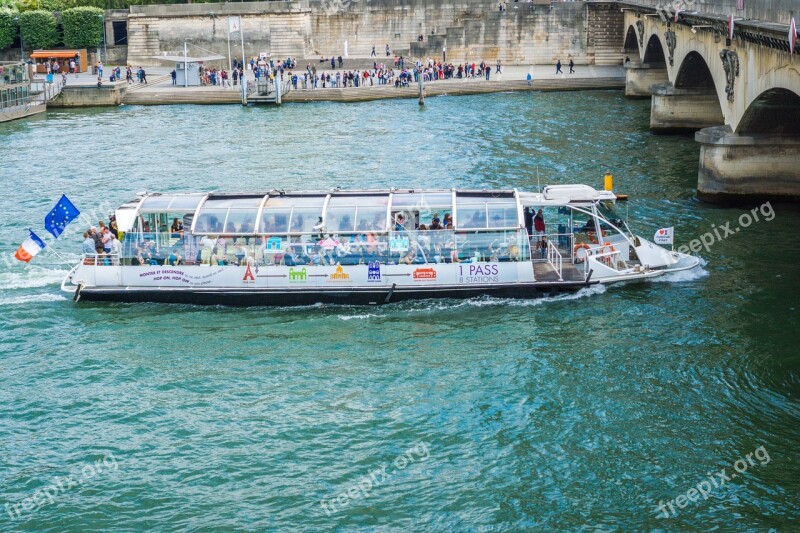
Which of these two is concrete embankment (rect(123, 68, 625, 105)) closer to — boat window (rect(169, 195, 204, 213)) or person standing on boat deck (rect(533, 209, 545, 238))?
boat window (rect(169, 195, 204, 213))

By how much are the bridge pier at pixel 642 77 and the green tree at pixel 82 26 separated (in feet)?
146

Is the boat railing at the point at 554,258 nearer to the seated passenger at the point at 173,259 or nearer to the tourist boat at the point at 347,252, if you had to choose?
the tourist boat at the point at 347,252

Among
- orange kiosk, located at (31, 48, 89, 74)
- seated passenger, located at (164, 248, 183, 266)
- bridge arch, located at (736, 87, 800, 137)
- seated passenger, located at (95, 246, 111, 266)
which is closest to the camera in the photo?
seated passenger, located at (164, 248, 183, 266)

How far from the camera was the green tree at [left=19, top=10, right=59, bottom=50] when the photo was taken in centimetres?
9575

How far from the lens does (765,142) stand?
1703 inches

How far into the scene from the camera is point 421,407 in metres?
25.8

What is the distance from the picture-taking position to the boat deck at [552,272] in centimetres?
3303

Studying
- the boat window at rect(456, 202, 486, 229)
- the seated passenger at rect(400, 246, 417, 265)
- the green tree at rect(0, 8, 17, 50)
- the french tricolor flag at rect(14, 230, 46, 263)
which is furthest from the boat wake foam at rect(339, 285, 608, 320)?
the green tree at rect(0, 8, 17, 50)

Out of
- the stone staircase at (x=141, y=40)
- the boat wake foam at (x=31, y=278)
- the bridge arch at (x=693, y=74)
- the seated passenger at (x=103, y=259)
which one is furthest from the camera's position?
the stone staircase at (x=141, y=40)

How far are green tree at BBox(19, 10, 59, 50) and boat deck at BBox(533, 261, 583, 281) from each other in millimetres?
72761

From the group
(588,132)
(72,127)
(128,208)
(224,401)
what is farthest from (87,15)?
(224,401)

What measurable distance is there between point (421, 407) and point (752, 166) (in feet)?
74.8

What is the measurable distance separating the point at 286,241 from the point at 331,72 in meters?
56.6

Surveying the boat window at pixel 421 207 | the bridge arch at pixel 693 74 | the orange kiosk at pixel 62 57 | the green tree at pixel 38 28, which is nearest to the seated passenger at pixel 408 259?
the boat window at pixel 421 207
